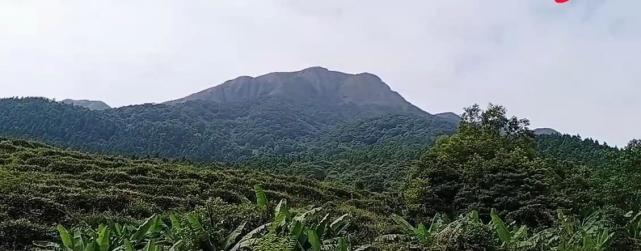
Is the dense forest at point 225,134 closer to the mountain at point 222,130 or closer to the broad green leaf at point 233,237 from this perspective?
the mountain at point 222,130

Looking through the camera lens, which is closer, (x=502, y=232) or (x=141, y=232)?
(x=141, y=232)

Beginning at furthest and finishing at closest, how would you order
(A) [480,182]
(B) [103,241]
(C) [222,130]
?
(C) [222,130] < (A) [480,182] < (B) [103,241]

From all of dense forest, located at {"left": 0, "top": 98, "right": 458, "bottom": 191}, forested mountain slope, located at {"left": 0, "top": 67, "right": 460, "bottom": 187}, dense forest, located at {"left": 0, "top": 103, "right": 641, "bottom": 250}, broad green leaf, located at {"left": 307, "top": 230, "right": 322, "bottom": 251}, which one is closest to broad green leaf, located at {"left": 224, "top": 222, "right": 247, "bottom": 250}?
dense forest, located at {"left": 0, "top": 103, "right": 641, "bottom": 250}

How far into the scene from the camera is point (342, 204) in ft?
81.0

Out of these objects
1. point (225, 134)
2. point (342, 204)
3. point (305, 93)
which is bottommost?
point (342, 204)

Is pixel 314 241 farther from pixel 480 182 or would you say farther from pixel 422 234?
pixel 480 182

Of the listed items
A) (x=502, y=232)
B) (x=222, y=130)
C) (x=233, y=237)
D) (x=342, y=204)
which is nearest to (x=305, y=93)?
(x=222, y=130)

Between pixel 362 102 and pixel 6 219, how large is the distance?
575 feet

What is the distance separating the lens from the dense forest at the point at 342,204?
7781 mm

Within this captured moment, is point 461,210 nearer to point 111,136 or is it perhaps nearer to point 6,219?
point 6,219

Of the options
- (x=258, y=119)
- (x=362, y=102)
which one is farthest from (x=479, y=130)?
(x=362, y=102)

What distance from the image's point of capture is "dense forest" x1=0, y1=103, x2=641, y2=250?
7.78 meters

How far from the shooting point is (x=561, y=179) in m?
24.9

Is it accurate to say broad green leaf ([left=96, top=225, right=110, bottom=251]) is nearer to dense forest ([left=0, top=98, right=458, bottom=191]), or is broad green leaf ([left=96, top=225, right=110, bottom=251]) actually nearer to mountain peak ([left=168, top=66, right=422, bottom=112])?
dense forest ([left=0, top=98, right=458, bottom=191])
